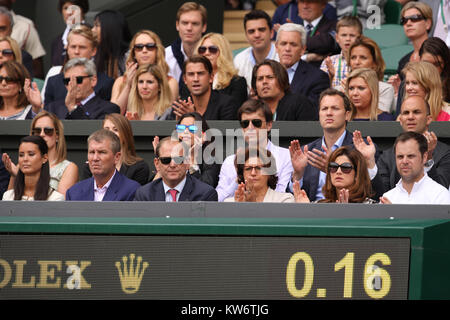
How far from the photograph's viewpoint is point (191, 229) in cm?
437

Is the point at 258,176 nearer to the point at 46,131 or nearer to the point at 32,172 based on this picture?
the point at 32,172

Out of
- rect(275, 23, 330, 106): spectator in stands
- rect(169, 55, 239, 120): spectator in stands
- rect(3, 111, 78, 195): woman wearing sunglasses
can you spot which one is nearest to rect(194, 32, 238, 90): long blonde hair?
rect(169, 55, 239, 120): spectator in stands

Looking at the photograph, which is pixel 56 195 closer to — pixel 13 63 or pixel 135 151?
pixel 135 151

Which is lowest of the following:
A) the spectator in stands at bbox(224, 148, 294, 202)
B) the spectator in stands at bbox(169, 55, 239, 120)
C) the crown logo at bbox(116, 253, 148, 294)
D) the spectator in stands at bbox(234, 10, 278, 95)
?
the crown logo at bbox(116, 253, 148, 294)

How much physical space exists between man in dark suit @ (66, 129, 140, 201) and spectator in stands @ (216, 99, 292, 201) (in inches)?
29.6

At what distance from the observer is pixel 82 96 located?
8867 millimetres

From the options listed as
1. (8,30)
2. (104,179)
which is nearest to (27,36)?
(8,30)

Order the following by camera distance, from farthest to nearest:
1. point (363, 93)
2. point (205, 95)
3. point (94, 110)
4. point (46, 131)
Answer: point (94, 110) < point (205, 95) < point (363, 93) < point (46, 131)

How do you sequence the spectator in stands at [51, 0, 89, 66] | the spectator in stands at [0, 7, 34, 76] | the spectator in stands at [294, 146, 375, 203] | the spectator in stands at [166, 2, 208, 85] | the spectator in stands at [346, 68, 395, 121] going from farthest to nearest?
the spectator in stands at [51, 0, 89, 66] → the spectator in stands at [0, 7, 34, 76] → the spectator in stands at [166, 2, 208, 85] → the spectator in stands at [346, 68, 395, 121] → the spectator in stands at [294, 146, 375, 203]

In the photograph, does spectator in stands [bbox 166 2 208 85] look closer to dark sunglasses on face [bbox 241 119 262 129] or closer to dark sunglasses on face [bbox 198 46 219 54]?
dark sunglasses on face [bbox 198 46 219 54]

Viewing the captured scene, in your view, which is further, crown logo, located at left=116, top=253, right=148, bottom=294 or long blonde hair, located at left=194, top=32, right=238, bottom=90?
long blonde hair, located at left=194, top=32, right=238, bottom=90

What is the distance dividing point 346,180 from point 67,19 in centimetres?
540

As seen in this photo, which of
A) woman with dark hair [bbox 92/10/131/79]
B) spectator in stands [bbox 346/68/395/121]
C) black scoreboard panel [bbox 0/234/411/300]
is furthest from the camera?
woman with dark hair [bbox 92/10/131/79]

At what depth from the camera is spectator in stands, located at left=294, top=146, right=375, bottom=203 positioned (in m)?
6.52
